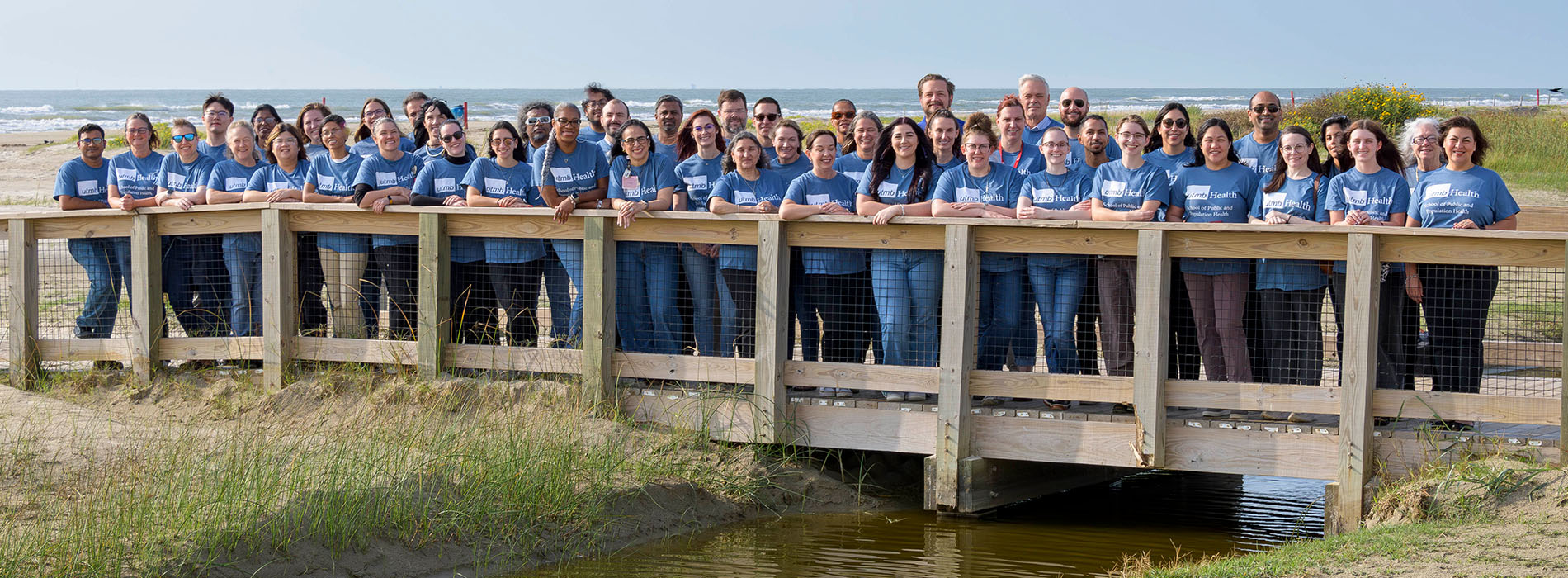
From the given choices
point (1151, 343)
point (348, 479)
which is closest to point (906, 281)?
point (1151, 343)

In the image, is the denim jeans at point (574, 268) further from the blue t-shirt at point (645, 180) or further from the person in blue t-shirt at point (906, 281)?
the person in blue t-shirt at point (906, 281)

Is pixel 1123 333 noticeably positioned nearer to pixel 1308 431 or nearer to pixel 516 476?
pixel 1308 431

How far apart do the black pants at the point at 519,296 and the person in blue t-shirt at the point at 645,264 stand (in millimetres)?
528

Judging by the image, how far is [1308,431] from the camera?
7180 mm

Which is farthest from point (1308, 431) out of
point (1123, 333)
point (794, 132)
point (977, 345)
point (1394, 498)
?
point (794, 132)

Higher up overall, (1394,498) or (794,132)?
(794,132)

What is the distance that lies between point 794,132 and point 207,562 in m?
3.87

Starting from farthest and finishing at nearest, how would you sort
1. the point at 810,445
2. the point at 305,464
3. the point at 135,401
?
the point at 135,401
the point at 810,445
the point at 305,464

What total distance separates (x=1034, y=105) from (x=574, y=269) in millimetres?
2989

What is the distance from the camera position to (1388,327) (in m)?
7.27

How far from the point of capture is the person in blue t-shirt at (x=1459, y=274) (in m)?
7.01

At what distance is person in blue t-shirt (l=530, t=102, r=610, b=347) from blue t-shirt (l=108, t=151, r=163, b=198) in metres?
2.87

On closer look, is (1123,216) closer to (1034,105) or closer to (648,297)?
(1034,105)

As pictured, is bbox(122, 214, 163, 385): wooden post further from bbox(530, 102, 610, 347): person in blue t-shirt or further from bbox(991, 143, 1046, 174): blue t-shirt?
bbox(991, 143, 1046, 174): blue t-shirt
